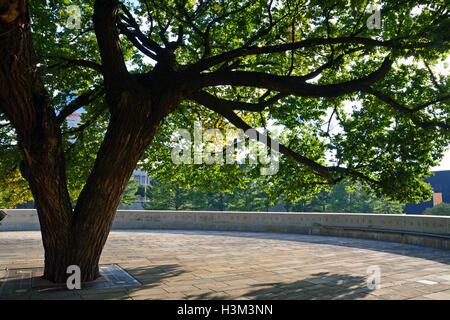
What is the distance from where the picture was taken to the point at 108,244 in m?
14.0

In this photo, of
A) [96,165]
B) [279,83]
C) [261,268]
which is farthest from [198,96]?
[261,268]

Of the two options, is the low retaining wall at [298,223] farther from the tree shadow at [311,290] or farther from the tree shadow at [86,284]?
the tree shadow at [86,284]

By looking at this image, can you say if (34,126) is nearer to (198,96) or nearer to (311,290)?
(198,96)

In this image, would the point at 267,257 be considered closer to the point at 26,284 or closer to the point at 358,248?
the point at 358,248

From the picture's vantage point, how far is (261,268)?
920cm

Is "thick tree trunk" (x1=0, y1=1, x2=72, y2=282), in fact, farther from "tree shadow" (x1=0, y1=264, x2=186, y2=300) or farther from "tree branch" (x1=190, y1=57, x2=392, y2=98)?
"tree branch" (x1=190, y1=57, x2=392, y2=98)

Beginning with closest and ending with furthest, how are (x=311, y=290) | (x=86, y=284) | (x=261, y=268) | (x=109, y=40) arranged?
(x=311, y=290) → (x=109, y=40) → (x=86, y=284) → (x=261, y=268)

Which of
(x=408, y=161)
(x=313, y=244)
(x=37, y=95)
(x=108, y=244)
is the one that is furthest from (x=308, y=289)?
(x=108, y=244)

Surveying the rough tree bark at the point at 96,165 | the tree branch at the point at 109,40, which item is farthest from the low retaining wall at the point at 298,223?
the tree branch at the point at 109,40

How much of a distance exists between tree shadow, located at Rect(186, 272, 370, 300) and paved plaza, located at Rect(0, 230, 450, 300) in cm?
2

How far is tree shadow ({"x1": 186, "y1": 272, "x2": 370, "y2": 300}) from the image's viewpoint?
21.1ft

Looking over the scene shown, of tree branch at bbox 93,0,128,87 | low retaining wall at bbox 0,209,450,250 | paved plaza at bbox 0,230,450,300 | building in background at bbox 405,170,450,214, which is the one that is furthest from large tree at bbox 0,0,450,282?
building in background at bbox 405,170,450,214

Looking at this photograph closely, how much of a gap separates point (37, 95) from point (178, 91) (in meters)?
2.77

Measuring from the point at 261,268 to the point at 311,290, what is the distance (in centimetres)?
237
